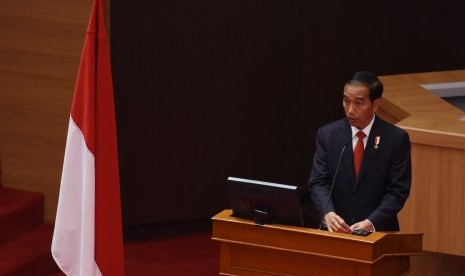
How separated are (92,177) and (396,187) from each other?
1077mm

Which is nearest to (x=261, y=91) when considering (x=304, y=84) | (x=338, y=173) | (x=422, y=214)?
(x=304, y=84)

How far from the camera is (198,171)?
20.2 feet

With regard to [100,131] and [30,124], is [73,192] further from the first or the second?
[30,124]

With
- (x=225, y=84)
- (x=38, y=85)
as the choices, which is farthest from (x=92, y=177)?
(x=225, y=84)

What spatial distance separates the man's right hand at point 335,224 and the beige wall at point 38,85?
2.30m

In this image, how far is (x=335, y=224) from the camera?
3.65 m

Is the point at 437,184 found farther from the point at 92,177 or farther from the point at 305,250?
the point at 92,177

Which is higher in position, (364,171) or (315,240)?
(364,171)

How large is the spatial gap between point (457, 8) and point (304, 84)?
1285 mm

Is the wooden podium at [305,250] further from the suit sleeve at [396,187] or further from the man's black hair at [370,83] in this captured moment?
the man's black hair at [370,83]

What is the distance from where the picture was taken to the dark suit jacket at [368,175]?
3832 mm

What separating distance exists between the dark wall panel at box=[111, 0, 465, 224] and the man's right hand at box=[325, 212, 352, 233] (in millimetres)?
2369

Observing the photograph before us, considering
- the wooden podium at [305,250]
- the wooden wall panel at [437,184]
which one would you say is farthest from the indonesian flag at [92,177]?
the wooden wall panel at [437,184]

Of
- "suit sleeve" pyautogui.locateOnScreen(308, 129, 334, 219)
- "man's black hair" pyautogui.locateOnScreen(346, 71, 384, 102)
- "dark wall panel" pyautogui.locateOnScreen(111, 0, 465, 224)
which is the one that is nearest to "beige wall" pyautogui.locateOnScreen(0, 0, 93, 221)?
"dark wall panel" pyautogui.locateOnScreen(111, 0, 465, 224)
